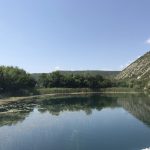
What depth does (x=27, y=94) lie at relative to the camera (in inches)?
4759

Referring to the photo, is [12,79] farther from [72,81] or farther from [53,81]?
[72,81]

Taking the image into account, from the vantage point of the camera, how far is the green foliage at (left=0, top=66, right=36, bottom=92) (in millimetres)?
119688

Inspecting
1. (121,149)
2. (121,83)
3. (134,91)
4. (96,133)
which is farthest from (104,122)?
(121,83)

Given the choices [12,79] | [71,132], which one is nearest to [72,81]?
[12,79]

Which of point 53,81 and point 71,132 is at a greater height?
point 53,81

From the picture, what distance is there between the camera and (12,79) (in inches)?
4838

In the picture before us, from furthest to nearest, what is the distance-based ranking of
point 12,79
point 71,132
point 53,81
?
point 53,81 → point 12,79 → point 71,132

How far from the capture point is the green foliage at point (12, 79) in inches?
4712

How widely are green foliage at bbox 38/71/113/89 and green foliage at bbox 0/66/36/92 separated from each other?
13692 mm

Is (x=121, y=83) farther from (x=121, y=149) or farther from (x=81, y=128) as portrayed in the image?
(x=121, y=149)

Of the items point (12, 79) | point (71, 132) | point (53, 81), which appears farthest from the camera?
point (53, 81)

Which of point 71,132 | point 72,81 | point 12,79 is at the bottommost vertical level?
point 71,132

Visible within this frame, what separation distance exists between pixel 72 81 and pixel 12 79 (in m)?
35.8

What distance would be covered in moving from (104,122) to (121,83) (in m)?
107
